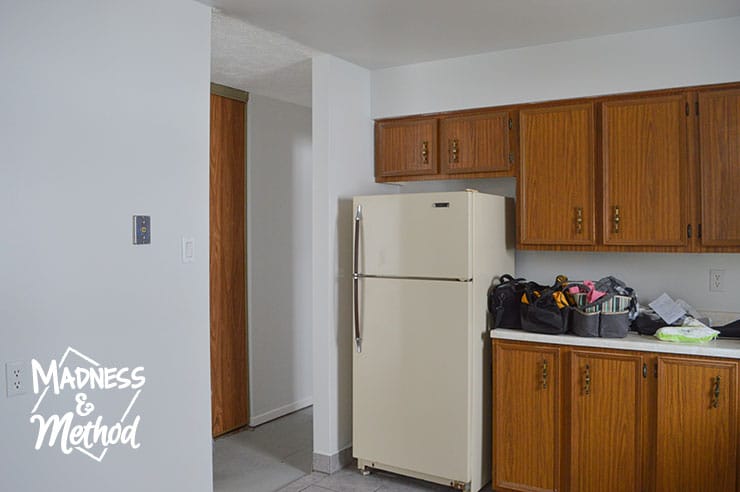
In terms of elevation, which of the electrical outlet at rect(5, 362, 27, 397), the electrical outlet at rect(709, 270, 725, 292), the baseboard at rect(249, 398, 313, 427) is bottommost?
the baseboard at rect(249, 398, 313, 427)

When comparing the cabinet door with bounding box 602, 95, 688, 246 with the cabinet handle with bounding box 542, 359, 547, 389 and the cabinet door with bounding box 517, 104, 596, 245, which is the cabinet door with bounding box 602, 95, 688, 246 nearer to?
the cabinet door with bounding box 517, 104, 596, 245

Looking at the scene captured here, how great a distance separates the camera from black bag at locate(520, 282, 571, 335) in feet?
10.7

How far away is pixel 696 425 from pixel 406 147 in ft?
7.37

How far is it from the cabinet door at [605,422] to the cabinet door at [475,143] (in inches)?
48.5

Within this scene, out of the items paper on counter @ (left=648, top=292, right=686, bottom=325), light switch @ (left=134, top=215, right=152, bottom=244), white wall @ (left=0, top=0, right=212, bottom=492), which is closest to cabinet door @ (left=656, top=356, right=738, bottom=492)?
paper on counter @ (left=648, top=292, right=686, bottom=325)

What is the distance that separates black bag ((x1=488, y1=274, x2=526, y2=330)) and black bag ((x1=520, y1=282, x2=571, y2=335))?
75 millimetres

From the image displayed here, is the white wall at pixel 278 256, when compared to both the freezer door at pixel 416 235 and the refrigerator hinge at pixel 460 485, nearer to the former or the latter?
the freezer door at pixel 416 235

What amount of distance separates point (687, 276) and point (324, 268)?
2055mm

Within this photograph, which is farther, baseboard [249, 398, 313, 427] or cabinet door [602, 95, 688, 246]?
baseboard [249, 398, 313, 427]

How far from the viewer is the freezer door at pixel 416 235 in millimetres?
3344

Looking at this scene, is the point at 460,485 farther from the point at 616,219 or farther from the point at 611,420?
the point at 616,219

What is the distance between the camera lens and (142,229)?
2.61m

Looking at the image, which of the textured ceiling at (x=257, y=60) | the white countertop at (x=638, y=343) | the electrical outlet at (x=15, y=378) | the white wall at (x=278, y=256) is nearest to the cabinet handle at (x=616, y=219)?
the white countertop at (x=638, y=343)

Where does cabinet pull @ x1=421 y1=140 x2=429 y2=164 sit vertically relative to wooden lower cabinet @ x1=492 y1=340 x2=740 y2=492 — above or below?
above
